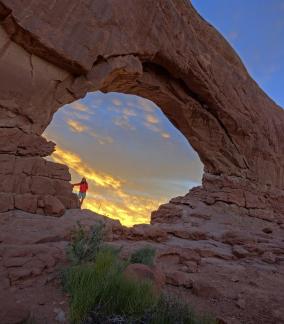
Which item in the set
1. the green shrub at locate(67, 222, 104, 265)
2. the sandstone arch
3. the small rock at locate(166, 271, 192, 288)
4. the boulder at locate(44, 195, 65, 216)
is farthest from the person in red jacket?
the small rock at locate(166, 271, 192, 288)

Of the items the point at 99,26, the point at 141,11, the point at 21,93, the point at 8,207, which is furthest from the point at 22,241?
the point at 141,11

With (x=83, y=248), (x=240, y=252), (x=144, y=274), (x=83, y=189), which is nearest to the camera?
(x=144, y=274)

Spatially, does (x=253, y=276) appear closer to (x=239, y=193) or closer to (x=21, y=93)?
(x=21, y=93)

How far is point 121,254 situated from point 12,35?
6352mm

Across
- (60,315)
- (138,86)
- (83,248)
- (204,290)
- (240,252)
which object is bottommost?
(60,315)

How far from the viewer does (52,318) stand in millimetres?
3701

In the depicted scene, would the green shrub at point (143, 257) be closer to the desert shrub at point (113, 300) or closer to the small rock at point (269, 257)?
the desert shrub at point (113, 300)

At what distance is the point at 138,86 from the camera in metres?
14.1

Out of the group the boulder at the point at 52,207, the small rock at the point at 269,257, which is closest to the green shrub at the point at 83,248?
the boulder at the point at 52,207

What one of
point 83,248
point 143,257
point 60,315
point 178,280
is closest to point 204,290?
point 178,280

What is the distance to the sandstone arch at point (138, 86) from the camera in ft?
27.6

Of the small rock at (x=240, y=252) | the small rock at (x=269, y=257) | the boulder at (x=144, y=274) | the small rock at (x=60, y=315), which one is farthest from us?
the small rock at (x=240, y=252)

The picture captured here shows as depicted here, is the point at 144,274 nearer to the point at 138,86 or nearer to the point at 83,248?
the point at 83,248

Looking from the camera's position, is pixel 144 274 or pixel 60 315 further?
pixel 144 274
